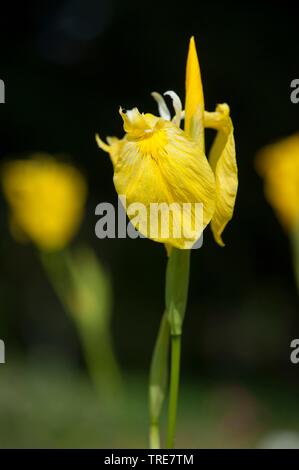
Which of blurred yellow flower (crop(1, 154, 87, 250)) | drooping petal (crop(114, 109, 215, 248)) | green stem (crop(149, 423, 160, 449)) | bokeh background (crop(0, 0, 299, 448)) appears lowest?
green stem (crop(149, 423, 160, 449))

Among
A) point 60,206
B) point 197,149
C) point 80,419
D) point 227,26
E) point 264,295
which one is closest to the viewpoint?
point 197,149

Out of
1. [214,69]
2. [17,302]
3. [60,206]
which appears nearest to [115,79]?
[214,69]

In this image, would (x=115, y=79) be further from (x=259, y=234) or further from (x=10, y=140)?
(x=259, y=234)

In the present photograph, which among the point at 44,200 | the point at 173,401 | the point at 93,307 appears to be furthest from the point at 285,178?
the point at 173,401

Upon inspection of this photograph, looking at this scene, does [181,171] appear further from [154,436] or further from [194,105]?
[154,436]

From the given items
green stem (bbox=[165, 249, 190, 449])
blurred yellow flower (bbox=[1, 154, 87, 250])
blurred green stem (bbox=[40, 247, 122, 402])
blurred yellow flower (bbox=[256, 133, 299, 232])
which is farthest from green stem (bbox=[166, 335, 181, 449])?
blurred yellow flower (bbox=[1, 154, 87, 250])

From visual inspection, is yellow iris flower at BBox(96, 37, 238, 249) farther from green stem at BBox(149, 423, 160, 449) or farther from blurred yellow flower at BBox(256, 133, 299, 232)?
blurred yellow flower at BBox(256, 133, 299, 232)
